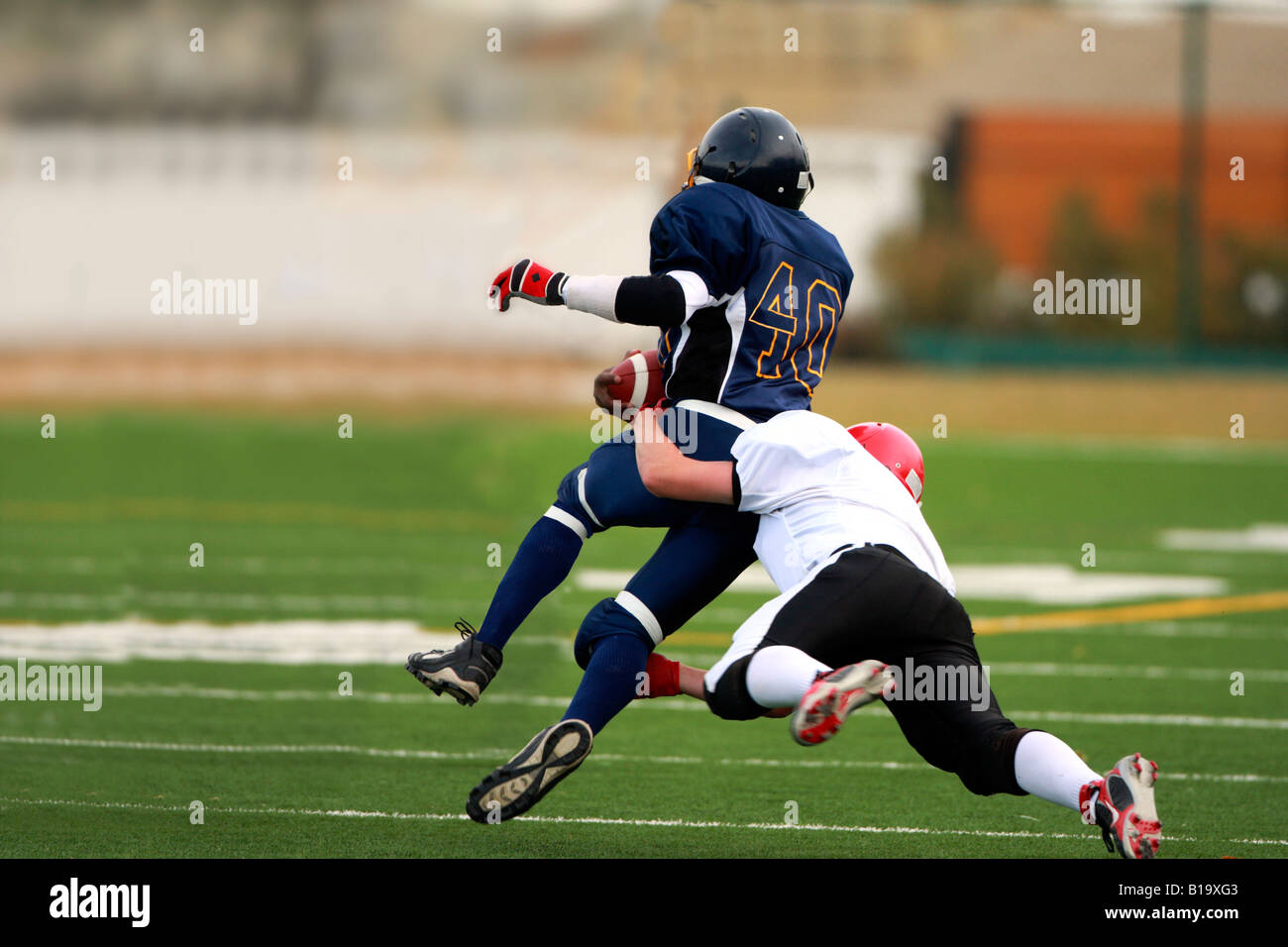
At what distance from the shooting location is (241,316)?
26.0 metres

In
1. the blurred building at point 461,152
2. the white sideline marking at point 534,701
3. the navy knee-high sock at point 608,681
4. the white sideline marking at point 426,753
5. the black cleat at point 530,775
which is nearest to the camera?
the black cleat at point 530,775

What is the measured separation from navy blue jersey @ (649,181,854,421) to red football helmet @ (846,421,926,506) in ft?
0.77

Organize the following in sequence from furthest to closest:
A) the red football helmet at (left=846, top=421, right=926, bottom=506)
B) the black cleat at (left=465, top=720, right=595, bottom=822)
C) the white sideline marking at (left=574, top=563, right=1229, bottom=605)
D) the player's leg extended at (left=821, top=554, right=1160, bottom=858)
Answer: the white sideline marking at (left=574, top=563, right=1229, bottom=605), the red football helmet at (left=846, top=421, right=926, bottom=506), the black cleat at (left=465, top=720, right=595, bottom=822), the player's leg extended at (left=821, top=554, right=1160, bottom=858)

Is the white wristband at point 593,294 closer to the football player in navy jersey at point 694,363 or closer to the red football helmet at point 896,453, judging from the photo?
the football player in navy jersey at point 694,363

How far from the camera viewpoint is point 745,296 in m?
4.56

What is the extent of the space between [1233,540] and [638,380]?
8.43 metres

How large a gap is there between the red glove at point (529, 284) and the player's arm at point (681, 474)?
441mm

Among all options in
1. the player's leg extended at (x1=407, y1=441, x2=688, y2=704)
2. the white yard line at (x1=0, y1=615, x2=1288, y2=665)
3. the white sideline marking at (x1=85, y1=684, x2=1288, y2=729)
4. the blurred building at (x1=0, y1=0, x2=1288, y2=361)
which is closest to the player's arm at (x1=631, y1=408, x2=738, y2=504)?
the player's leg extended at (x1=407, y1=441, x2=688, y2=704)

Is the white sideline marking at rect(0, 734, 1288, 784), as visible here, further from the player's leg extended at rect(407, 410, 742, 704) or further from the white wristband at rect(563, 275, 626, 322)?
the white wristband at rect(563, 275, 626, 322)

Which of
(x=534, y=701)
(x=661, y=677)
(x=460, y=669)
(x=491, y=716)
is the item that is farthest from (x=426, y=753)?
(x=661, y=677)

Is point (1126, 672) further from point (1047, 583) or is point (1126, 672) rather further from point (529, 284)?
point (529, 284)

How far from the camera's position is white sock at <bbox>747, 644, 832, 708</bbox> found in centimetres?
396

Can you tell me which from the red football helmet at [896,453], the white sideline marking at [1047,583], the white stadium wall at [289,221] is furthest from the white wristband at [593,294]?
the white stadium wall at [289,221]

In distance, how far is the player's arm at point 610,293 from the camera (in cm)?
434
